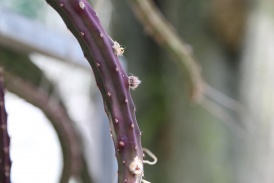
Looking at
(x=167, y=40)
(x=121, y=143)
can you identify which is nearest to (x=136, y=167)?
(x=121, y=143)

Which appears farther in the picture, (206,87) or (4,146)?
(206,87)

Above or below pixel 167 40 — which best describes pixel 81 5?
below

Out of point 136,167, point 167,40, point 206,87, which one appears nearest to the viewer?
point 136,167

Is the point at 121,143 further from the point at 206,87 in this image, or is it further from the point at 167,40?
the point at 206,87

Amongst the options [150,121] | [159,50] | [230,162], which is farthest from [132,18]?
[230,162]

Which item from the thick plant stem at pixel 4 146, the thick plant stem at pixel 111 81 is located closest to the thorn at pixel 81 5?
the thick plant stem at pixel 111 81

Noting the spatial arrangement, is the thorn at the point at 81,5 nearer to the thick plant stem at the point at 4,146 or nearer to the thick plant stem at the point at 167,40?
the thick plant stem at the point at 4,146

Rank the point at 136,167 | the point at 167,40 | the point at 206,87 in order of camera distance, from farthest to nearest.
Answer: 1. the point at 206,87
2. the point at 167,40
3. the point at 136,167
